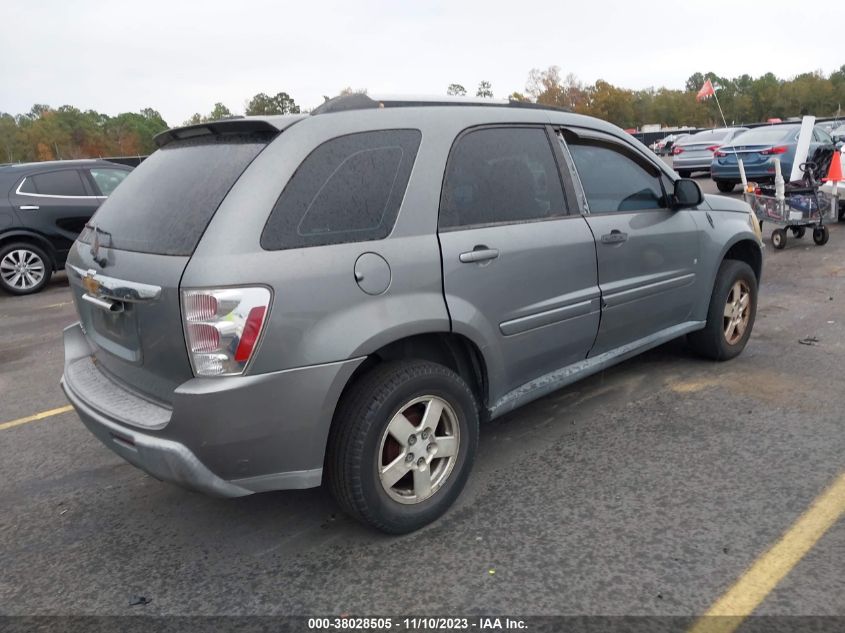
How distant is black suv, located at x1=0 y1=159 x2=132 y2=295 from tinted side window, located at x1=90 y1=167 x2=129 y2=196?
0.17ft

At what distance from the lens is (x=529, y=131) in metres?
A: 3.59

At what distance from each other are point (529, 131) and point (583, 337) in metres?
1.10

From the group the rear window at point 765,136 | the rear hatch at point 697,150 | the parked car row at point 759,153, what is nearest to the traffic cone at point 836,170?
the parked car row at point 759,153

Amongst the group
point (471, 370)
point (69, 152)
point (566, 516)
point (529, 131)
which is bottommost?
point (566, 516)

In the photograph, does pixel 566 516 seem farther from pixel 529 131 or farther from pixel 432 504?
pixel 529 131

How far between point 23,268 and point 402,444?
8.50 m

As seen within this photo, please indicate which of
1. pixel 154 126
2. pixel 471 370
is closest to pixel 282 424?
pixel 471 370

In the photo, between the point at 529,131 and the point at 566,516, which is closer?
the point at 566,516

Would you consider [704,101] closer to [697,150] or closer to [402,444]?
[697,150]

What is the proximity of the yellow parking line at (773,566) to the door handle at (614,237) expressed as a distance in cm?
156

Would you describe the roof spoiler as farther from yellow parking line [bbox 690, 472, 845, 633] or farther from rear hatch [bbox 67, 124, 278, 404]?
yellow parking line [bbox 690, 472, 845, 633]

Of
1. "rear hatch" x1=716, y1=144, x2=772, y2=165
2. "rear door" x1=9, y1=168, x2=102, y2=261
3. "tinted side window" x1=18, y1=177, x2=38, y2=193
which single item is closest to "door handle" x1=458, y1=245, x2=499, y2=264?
"rear door" x1=9, y1=168, x2=102, y2=261

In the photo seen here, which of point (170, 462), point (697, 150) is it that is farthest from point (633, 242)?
point (697, 150)

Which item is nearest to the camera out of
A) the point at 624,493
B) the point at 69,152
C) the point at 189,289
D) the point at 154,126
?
the point at 189,289
